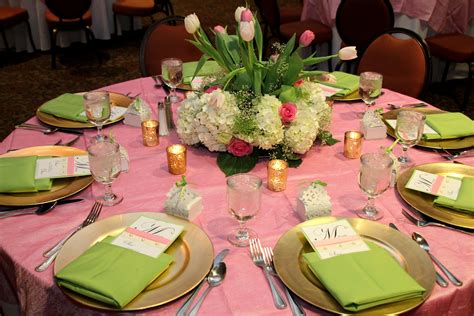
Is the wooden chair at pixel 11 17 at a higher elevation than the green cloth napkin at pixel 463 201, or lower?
lower

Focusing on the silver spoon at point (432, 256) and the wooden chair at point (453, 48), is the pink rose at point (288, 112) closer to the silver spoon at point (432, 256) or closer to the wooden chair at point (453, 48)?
the silver spoon at point (432, 256)

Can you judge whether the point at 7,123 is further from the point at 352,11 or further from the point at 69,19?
the point at 352,11

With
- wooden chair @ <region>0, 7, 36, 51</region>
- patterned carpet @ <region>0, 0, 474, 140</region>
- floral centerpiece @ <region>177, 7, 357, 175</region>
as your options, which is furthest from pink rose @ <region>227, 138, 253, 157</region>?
wooden chair @ <region>0, 7, 36, 51</region>

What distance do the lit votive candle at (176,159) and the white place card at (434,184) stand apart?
0.68m

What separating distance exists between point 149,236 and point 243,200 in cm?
25

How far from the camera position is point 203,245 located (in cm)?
125

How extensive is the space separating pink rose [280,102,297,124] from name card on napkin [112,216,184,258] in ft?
1.65

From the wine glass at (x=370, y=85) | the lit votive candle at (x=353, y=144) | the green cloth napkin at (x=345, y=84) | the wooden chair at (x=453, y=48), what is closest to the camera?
the lit votive candle at (x=353, y=144)

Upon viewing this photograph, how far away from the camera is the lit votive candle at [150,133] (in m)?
1.73

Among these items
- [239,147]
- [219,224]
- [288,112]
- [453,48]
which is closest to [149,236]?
[219,224]

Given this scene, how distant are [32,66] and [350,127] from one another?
411 centimetres

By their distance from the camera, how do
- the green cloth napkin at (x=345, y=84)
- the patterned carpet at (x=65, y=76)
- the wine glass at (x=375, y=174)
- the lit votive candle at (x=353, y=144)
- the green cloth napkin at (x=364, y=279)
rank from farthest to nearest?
the patterned carpet at (x=65, y=76)
the green cloth napkin at (x=345, y=84)
the lit votive candle at (x=353, y=144)
the wine glass at (x=375, y=174)
the green cloth napkin at (x=364, y=279)

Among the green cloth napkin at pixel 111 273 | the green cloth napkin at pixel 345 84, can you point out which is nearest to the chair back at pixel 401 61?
the green cloth napkin at pixel 345 84

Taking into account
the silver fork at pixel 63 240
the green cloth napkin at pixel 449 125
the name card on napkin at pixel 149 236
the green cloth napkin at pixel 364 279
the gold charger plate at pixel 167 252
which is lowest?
the silver fork at pixel 63 240
